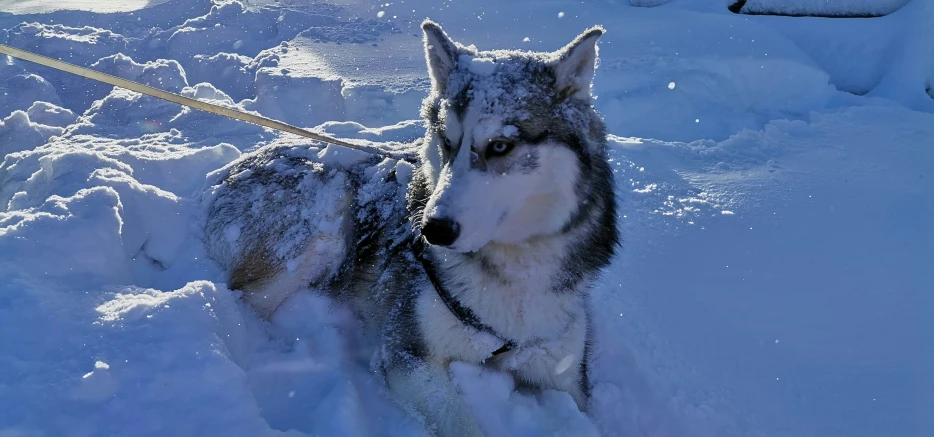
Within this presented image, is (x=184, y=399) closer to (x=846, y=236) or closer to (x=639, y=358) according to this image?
(x=639, y=358)

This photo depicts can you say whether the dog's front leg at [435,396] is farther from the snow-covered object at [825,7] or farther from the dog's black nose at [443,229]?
the snow-covered object at [825,7]

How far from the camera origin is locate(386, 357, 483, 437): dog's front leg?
8.10ft

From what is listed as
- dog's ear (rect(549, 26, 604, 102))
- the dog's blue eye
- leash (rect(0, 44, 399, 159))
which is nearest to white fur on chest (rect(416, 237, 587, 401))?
the dog's blue eye

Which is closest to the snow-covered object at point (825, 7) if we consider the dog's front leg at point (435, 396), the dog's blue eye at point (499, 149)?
the dog's blue eye at point (499, 149)

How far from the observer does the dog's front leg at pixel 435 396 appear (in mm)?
2469

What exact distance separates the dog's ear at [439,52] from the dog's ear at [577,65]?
1.58 feet

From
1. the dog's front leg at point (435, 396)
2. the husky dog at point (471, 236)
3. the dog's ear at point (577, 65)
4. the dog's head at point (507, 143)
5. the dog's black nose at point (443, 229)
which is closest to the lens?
the dog's black nose at point (443, 229)

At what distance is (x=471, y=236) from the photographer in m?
2.03

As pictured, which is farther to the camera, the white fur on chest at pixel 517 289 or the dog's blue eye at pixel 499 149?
the white fur on chest at pixel 517 289

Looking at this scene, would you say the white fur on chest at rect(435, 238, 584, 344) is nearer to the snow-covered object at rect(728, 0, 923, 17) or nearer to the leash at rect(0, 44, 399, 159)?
the leash at rect(0, 44, 399, 159)

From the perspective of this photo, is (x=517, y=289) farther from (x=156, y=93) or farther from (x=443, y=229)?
(x=156, y=93)

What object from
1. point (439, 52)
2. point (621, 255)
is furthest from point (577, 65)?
point (621, 255)

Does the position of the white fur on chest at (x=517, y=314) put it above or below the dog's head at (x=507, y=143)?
below

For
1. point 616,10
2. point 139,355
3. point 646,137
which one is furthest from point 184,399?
point 616,10
